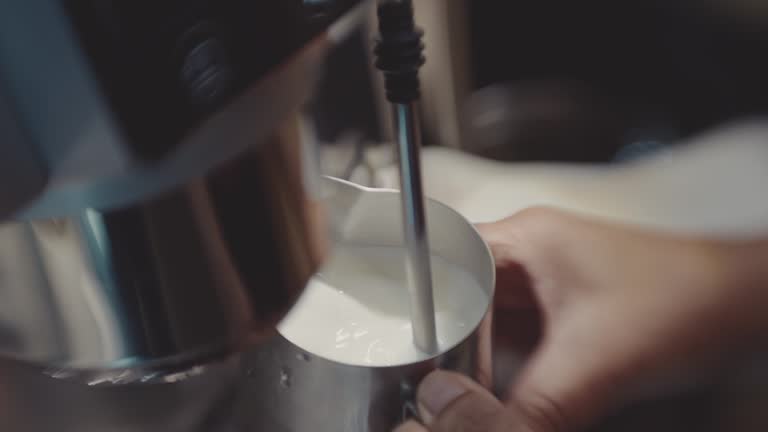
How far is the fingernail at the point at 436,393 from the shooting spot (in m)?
0.23

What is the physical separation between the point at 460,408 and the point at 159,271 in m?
0.13

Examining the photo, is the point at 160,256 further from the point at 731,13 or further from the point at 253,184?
the point at 731,13

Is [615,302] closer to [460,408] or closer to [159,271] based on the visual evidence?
[460,408]

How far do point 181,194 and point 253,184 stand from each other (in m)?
0.02

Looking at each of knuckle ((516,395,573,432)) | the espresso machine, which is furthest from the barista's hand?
the espresso machine

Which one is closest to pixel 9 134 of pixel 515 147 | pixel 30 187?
pixel 30 187

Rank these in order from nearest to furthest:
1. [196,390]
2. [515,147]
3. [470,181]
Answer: [196,390], [470,181], [515,147]

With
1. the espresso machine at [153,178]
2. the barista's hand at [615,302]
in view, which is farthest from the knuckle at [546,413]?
the espresso machine at [153,178]

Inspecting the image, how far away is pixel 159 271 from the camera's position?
6.1 inches

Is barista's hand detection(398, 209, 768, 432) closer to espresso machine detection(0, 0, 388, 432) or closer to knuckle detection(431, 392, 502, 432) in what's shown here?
knuckle detection(431, 392, 502, 432)

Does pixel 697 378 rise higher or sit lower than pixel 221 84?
lower

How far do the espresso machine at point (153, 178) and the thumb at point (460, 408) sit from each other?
8 centimetres

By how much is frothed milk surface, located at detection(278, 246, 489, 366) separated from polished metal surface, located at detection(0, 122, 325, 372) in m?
0.10

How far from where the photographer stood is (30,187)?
0.14m
